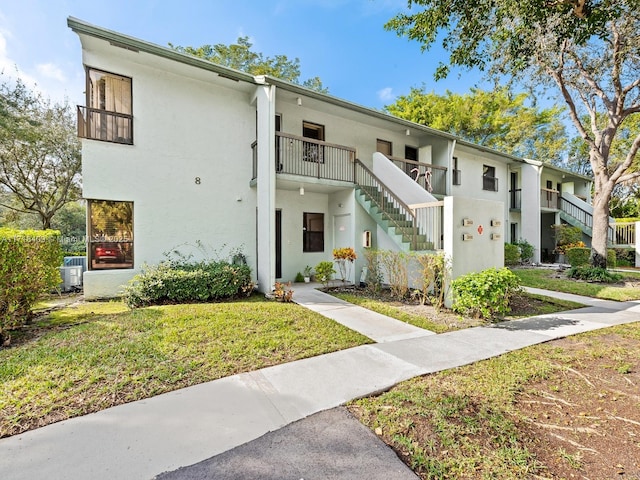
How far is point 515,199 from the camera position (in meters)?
18.9

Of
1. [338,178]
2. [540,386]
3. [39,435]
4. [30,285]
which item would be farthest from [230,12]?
[540,386]

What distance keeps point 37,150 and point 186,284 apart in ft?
54.7

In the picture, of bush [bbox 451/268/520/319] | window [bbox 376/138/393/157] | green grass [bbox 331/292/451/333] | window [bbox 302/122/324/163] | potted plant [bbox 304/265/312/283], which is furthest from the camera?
window [bbox 376/138/393/157]

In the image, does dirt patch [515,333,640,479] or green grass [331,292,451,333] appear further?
green grass [331,292,451,333]

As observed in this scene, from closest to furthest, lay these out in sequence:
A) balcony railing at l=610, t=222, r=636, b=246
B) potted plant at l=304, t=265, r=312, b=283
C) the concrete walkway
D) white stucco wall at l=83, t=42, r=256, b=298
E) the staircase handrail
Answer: the concrete walkway → white stucco wall at l=83, t=42, r=256, b=298 → the staircase handrail → potted plant at l=304, t=265, r=312, b=283 → balcony railing at l=610, t=222, r=636, b=246

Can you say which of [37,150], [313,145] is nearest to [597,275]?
[313,145]

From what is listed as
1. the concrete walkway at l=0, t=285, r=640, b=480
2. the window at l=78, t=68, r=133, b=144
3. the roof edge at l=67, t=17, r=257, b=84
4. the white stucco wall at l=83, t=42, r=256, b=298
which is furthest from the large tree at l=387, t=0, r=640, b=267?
the window at l=78, t=68, r=133, b=144

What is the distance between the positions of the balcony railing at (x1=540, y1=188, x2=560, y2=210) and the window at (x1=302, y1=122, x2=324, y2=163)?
15170mm

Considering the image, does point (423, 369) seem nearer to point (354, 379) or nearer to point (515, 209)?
point (354, 379)

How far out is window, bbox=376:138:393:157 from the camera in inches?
506

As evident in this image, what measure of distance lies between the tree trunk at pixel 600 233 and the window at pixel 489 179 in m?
5.57

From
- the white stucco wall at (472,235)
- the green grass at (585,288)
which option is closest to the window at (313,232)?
the white stucco wall at (472,235)

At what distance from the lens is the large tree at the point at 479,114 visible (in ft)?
77.2

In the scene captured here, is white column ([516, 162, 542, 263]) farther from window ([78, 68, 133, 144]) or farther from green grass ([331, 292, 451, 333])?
window ([78, 68, 133, 144])
